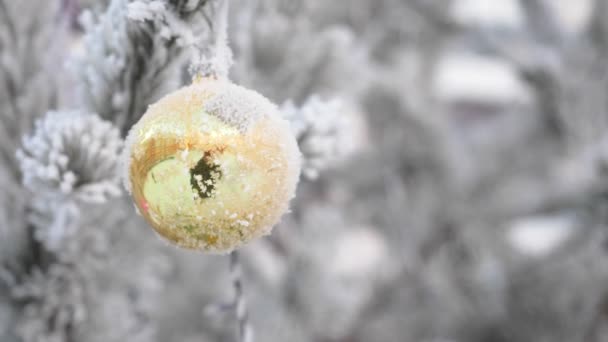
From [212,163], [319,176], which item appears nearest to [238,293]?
[212,163]

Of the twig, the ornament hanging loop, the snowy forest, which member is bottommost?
the twig

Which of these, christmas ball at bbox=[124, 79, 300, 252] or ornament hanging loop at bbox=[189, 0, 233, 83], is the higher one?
ornament hanging loop at bbox=[189, 0, 233, 83]

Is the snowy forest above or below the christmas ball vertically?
above

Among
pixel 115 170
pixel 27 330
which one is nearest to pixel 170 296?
pixel 27 330

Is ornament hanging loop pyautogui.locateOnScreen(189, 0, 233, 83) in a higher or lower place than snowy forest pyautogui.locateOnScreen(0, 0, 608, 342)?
lower

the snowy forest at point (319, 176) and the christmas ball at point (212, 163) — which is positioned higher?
the snowy forest at point (319, 176)
